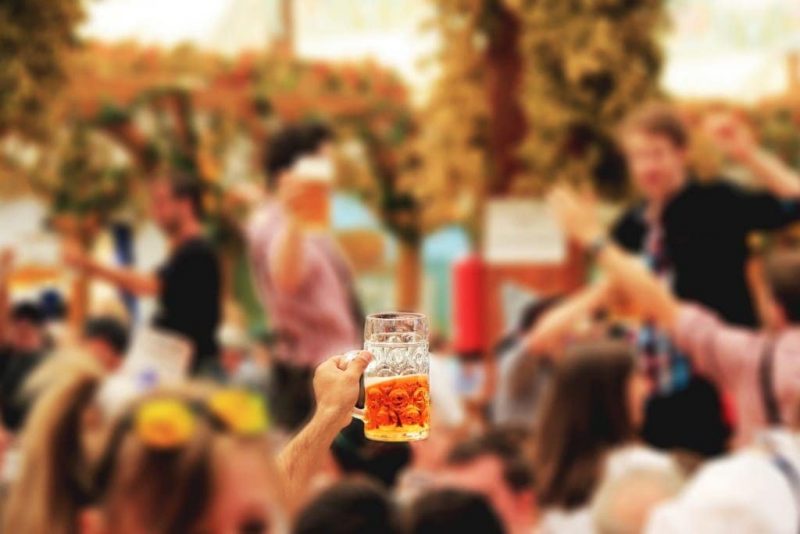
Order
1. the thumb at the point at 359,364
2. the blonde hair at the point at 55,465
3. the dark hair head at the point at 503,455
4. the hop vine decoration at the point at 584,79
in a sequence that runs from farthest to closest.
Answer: the hop vine decoration at the point at 584,79, the dark hair head at the point at 503,455, the blonde hair at the point at 55,465, the thumb at the point at 359,364

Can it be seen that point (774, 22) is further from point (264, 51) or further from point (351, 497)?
point (351, 497)

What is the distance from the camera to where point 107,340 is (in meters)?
4.18

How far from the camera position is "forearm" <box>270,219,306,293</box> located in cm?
292

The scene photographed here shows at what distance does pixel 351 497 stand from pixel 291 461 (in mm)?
1180

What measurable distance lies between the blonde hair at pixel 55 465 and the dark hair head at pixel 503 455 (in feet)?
5.94

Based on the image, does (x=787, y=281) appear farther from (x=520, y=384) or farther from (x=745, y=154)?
(x=520, y=384)

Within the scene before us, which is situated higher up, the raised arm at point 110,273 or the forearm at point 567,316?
the raised arm at point 110,273

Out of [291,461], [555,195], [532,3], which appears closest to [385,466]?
[555,195]

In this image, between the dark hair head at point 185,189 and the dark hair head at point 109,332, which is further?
the dark hair head at point 109,332

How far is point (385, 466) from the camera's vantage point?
2.57m

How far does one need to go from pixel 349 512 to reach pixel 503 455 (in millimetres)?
845

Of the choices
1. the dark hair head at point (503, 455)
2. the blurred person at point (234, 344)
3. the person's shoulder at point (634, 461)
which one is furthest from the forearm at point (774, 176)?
the blurred person at point (234, 344)

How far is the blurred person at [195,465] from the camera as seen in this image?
37.5 inches

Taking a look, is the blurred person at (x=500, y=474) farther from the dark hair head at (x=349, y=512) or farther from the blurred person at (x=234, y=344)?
the blurred person at (x=234, y=344)
